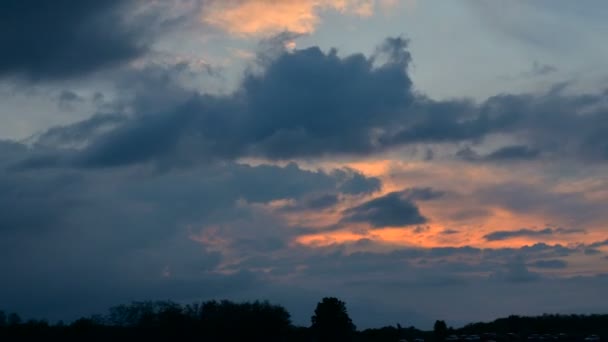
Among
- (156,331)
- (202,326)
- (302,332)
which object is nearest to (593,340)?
(302,332)

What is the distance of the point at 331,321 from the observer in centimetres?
15800

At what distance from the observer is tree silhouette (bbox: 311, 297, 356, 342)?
15762 cm

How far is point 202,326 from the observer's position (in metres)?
182

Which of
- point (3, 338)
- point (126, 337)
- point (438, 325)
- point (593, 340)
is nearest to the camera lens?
point (593, 340)

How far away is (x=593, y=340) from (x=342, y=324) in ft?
164

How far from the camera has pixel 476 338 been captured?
176 metres

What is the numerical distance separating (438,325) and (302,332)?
37.3 metres

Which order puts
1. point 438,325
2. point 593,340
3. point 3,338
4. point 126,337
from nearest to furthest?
point 593,340 → point 3,338 → point 126,337 → point 438,325

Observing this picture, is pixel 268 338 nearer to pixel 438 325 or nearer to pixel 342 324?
pixel 342 324

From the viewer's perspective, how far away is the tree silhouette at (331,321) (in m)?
158

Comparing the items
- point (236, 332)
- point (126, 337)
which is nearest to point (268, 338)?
point (236, 332)

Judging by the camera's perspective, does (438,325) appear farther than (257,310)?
Yes

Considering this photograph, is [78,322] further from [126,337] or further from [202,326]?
[202,326]

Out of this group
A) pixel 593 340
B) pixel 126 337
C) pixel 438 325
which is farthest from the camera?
pixel 438 325
